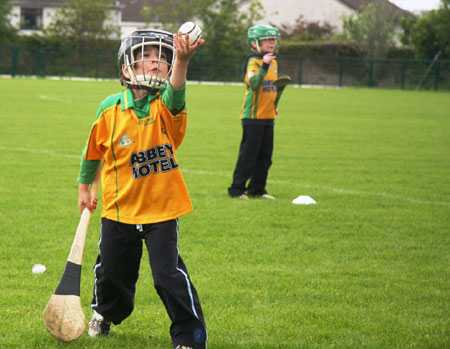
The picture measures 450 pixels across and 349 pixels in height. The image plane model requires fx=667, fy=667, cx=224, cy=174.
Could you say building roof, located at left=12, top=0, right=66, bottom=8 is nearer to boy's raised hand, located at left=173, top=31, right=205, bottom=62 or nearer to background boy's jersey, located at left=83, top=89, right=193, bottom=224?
background boy's jersey, located at left=83, top=89, right=193, bottom=224

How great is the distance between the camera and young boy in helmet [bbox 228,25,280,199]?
8100 millimetres

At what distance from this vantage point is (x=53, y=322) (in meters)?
3.60

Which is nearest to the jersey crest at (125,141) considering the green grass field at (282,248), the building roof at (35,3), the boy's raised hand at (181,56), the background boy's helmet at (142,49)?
the background boy's helmet at (142,49)

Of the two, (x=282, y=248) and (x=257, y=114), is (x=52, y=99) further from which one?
(x=282, y=248)

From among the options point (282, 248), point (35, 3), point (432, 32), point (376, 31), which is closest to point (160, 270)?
point (282, 248)

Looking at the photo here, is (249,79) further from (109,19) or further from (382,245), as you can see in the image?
(109,19)

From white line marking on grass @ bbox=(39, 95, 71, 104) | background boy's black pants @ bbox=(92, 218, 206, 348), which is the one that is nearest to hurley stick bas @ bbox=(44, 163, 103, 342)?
background boy's black pants @ bbox=(92, 218, 206, 348)

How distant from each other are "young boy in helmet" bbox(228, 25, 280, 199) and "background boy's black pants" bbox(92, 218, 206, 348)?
465 centimetres

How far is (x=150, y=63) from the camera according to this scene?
11.7ft

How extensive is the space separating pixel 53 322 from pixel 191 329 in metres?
0.75

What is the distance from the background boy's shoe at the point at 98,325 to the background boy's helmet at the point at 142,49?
55.5 inches

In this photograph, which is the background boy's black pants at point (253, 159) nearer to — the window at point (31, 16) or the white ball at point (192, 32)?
the white ball at point (192, 32)

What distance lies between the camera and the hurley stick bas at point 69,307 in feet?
11.8

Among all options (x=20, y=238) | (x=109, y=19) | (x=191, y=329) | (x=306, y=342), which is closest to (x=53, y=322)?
(x=191, y=329)
